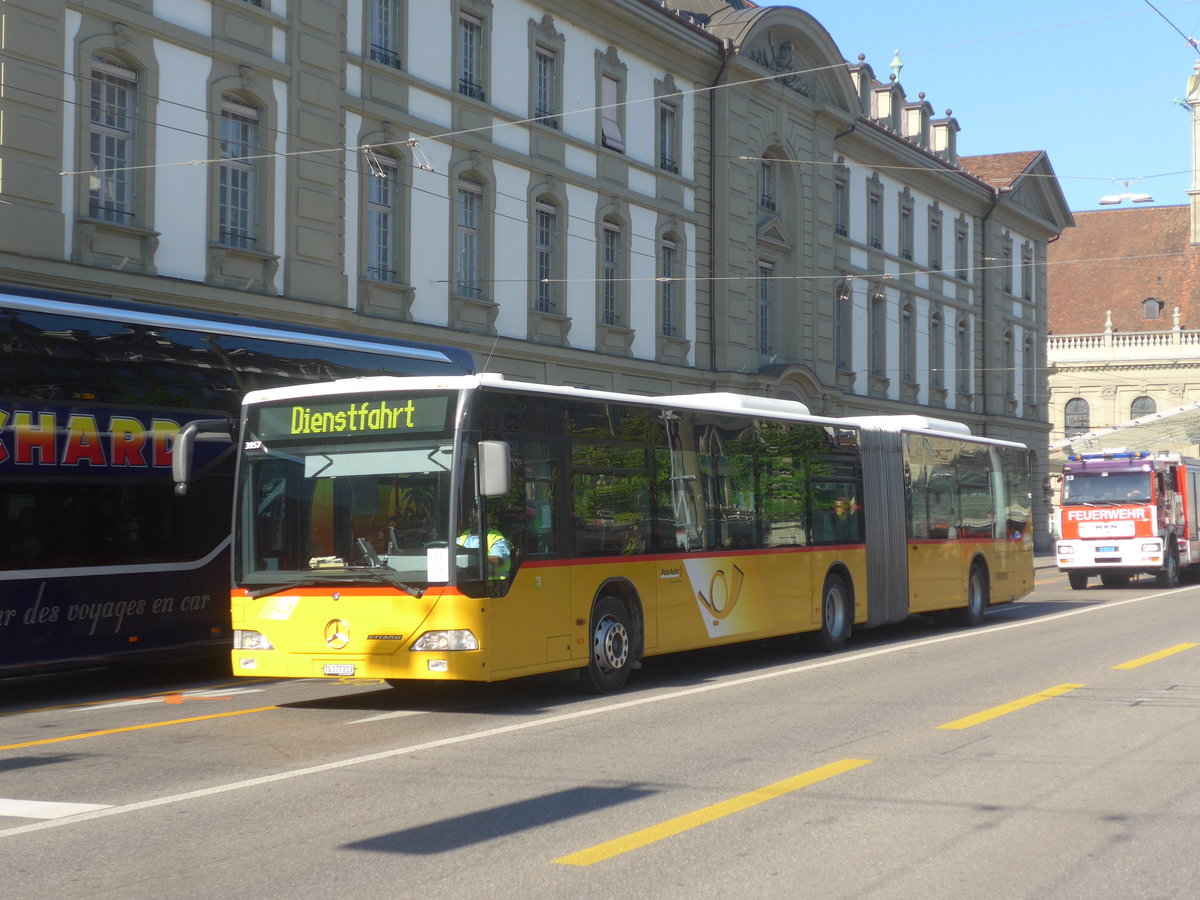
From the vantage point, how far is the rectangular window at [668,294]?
3419 centimetres

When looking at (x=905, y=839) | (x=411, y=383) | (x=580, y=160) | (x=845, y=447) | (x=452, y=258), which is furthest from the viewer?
(x=580, y=160)

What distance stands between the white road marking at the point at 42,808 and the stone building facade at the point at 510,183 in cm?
1278

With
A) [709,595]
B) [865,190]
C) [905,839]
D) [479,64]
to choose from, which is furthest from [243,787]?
[865,190]

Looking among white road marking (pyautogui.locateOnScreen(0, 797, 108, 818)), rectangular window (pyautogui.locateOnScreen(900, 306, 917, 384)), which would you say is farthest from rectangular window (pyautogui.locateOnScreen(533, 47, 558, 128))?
white road marking (pyautogui.locateOnScreen(0, 797, 108, 818))

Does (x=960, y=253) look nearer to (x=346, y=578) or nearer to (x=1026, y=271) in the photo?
(x=1026, y=271)

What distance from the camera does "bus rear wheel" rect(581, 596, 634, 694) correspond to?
43.2ft

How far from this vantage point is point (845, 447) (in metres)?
18.5

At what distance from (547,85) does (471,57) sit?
2474 millimetres

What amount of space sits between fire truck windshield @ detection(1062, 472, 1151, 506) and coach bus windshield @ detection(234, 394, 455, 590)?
23857 millimetres

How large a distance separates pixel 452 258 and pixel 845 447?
11472mm

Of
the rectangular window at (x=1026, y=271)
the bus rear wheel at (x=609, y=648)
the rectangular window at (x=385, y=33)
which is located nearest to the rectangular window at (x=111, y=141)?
the rectangular window at (x=385, y=33)

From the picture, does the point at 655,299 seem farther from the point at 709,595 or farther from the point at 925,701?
the point at 925,701

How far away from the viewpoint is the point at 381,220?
2636 cm

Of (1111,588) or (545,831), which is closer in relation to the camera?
(545,831)
